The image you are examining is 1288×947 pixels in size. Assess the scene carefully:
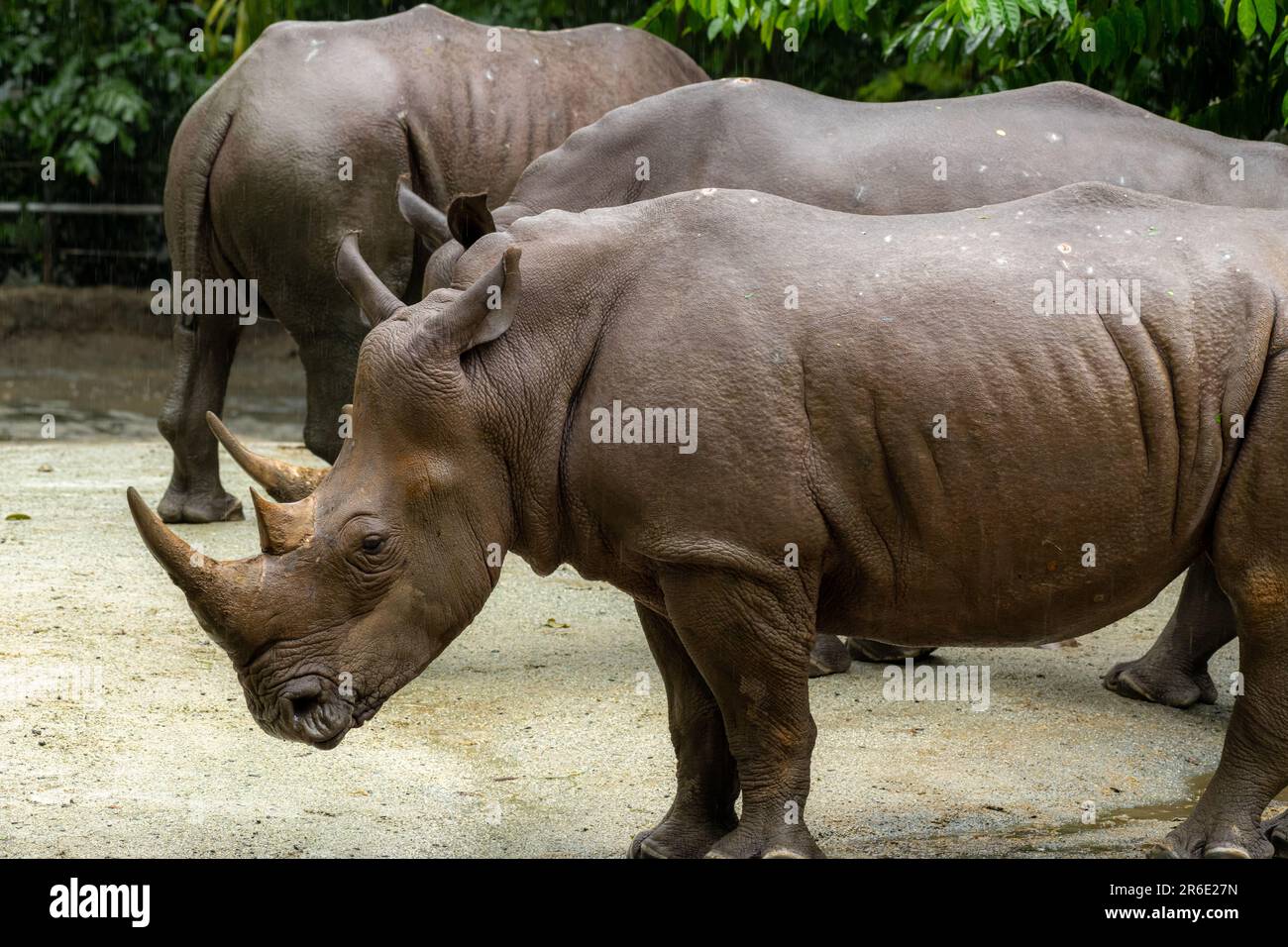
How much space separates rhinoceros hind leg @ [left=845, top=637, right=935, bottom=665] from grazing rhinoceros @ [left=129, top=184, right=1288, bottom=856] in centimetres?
266

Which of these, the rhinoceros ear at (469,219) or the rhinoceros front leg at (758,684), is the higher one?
the rhinoceros ear at (469,219)

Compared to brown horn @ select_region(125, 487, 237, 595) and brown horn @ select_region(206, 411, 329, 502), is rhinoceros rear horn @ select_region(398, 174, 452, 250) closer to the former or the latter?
brown horn @ select_region(206, 411, 329, 502)

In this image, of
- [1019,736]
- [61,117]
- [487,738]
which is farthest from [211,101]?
[61,117]

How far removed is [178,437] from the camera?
9.20m

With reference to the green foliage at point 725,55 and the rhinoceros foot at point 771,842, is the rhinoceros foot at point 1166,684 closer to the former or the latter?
the green foliage at point 725,55

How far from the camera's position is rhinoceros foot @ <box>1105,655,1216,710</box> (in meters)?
6.29

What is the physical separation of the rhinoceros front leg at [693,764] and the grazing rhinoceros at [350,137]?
397 centimetres

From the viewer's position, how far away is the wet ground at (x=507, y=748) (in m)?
4.90

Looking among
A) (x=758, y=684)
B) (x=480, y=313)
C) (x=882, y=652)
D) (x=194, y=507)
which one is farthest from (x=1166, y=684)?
(x=194, y=507)

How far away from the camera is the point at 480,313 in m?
3.98

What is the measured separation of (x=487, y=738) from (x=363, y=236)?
312 cm

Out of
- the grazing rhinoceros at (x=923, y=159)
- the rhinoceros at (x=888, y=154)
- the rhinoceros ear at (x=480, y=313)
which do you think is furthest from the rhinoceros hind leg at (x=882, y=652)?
the rhinoceros ear at (x=480, y=313)

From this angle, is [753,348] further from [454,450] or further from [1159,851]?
[1159,851]

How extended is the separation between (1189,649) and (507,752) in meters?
2.45
